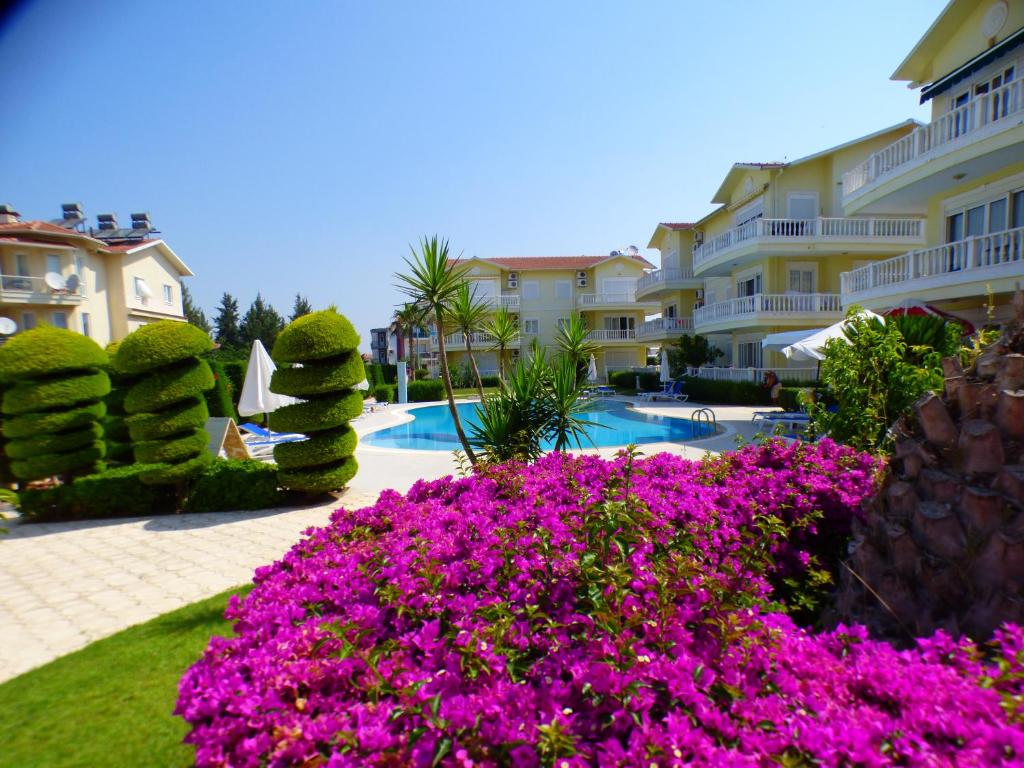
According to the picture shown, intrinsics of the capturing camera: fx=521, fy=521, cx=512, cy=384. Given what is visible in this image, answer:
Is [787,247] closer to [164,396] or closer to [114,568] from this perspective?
[164,396]

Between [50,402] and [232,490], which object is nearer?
[50,402]

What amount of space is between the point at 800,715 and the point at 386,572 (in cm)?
184

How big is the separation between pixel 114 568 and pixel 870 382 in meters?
10.1

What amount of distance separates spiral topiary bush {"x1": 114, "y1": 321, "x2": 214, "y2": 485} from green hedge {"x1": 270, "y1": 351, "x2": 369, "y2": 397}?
151 cm

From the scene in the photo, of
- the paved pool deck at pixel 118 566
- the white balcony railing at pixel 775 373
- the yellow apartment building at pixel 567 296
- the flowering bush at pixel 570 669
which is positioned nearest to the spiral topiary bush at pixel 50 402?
the paved pool deck at pixel 118 566

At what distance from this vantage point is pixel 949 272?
1376 cm

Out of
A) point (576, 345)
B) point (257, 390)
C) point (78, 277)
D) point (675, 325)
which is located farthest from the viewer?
point (675, 325)

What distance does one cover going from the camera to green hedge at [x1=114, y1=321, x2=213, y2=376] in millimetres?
9180

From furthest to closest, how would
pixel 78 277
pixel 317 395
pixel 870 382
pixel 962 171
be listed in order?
1. pixel 78 277
2. pixel 962 171
3. pixel 317 395
4. pixel 870 382

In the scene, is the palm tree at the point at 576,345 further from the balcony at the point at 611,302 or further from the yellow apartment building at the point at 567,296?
the balcony at the point at 611,302

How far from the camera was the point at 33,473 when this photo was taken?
10.0 metres

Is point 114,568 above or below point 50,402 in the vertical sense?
below

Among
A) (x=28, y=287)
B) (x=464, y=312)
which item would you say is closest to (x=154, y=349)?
(x=464, y=312)

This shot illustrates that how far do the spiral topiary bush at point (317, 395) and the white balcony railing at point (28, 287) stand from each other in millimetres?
30458
